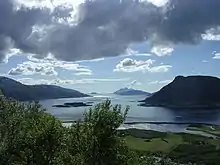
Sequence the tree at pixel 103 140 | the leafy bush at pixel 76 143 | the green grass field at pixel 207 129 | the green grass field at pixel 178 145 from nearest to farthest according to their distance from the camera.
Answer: the tree at pixel 103 140
the leafy bush at pixel 76 143
the green grass field at pixel 178 145
the green grass field at pixel 207 129

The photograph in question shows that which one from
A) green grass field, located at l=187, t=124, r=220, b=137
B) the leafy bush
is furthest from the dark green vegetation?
green grass field, located at l=187, t=124, r=220, b=137

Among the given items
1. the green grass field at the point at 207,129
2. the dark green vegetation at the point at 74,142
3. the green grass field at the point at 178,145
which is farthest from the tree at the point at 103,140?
the green grass field at the point at 207,129

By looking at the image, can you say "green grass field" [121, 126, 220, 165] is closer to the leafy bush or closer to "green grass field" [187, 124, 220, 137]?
"green grass field" [187, 124, 220, 137]

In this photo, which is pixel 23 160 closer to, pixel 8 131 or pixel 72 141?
pixel 72 141

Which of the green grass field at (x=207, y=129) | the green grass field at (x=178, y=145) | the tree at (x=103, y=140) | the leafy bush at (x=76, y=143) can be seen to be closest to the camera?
the tree at (x=103, y=140)

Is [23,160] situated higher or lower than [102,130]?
lower

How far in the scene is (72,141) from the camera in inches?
1114

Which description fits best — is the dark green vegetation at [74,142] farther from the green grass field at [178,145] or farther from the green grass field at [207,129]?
the green grass field at [207,129]

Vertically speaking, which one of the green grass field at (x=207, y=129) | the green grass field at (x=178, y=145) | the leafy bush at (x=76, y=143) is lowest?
the green grass field at (x=178, y=145)

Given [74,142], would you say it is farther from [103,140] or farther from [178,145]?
[178,145]

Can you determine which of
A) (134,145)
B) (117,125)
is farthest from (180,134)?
(117,125)

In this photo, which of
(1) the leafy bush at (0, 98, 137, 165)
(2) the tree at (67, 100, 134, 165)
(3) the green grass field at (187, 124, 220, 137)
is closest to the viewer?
(2) the tree at (67, 100, 134, 165)

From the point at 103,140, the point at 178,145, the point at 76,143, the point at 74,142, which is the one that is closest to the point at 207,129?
the point at 178,145

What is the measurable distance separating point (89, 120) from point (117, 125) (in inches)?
94.8
